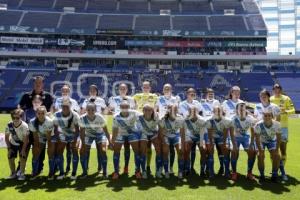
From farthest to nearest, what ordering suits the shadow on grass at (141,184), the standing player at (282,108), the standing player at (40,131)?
the standing player at (282,108) → the standing player at (40,131) → the shadow on grass at (141,184)

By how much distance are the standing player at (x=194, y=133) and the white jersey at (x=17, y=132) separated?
3.64 metres

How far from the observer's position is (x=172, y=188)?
7617 millimetres

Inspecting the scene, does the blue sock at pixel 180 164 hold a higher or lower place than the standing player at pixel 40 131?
lower

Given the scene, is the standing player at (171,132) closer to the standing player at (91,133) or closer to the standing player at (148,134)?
the standing player at (148,134)

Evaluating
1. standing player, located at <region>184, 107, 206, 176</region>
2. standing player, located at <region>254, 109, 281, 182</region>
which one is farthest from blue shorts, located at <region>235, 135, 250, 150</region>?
standing player, located at <region>184, 107, 206, 176</region>

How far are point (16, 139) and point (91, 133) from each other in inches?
66.7

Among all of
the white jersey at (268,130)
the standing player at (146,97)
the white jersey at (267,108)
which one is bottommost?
the white jersey at (268,130)

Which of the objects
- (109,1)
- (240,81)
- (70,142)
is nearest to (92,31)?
(109,1)

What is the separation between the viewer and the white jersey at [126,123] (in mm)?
8469

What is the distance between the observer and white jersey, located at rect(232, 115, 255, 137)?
855 cm

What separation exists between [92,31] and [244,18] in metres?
21.3

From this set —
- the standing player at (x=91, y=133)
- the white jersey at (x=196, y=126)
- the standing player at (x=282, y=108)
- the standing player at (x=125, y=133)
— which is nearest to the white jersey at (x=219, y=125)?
the white jersey at (x=196, y=126)

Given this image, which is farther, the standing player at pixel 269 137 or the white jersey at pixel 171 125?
the white jersey at pixel 171 125

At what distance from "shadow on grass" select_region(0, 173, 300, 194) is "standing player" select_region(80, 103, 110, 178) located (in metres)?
0.39
